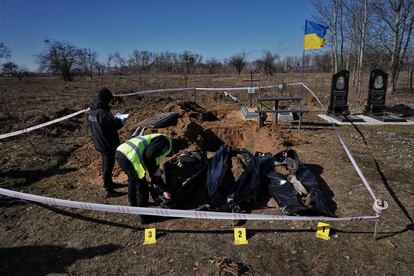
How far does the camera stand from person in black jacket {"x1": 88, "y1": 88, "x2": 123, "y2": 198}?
426cm

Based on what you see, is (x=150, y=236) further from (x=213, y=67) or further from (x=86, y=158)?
(x=213, y=67)

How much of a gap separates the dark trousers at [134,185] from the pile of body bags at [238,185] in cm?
41

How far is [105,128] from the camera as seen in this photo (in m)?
4.35

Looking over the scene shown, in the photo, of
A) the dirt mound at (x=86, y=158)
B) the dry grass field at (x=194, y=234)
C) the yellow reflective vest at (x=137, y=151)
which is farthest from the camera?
the dirt mound at (x=86, y=158)

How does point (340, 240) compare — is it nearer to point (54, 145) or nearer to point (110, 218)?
point (110, 218)

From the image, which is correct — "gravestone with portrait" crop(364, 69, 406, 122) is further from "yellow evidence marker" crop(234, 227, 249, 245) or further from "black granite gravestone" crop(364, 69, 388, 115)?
"yellow evidence marker" crop(234, 227, 249, 245)

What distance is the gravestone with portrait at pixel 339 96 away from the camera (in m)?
10.4

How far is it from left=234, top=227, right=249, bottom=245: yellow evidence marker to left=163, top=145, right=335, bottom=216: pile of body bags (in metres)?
0.45

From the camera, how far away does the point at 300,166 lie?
4641 mm

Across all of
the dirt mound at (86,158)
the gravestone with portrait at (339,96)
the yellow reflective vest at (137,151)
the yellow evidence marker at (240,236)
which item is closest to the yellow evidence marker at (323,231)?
the yellow evidence marker at (240,236)

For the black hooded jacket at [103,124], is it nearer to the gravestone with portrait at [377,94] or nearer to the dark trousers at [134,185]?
the dark trousers at [134,185]

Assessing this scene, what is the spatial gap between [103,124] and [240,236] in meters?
2.60

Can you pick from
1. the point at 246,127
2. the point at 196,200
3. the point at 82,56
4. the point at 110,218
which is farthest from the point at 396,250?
the point at 82,56

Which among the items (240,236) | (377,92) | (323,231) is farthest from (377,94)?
(240,236)
